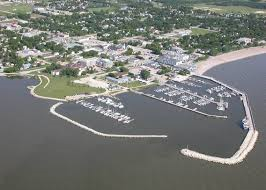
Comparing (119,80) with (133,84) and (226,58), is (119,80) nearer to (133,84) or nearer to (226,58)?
(133,84)

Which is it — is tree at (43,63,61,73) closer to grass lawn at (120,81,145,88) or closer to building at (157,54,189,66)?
grass lawn at (120,81,145,88)

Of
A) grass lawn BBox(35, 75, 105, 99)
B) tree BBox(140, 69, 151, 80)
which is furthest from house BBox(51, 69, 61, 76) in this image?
tree BBox(140, 69, 151, 80)

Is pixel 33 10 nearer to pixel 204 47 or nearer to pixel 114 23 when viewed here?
pixel 114 23

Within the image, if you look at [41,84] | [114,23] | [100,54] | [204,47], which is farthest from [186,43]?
[41,84]

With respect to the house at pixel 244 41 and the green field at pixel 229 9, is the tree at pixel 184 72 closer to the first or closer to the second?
the house at pixel 244 41

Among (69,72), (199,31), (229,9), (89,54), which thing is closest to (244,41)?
(199,31)

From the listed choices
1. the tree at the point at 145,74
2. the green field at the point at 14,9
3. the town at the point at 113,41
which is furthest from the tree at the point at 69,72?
the green field at the point at 14,9
